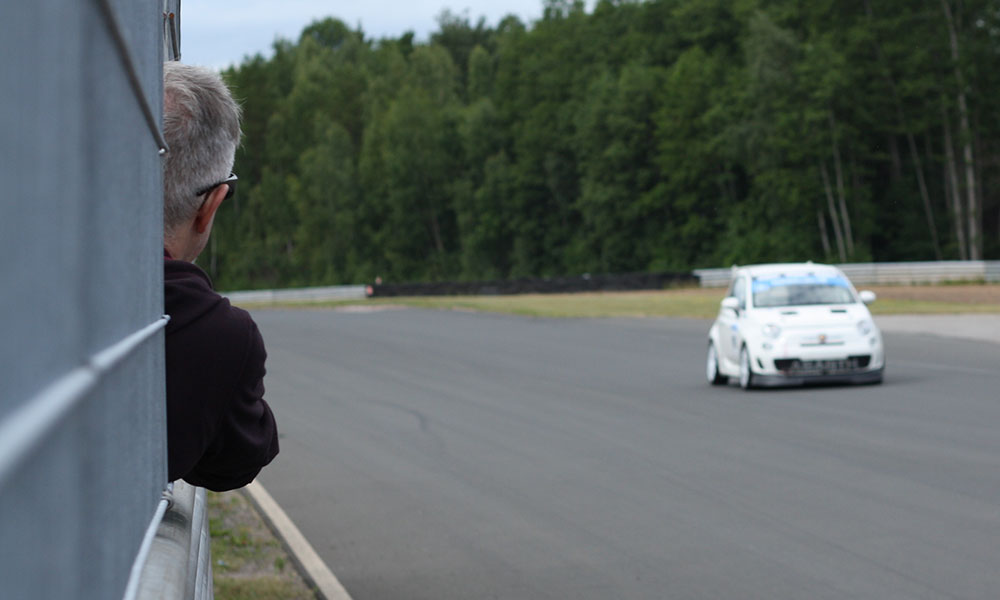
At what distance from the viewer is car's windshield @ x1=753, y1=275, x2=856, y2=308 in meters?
18.9

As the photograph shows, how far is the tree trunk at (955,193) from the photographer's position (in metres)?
72.8

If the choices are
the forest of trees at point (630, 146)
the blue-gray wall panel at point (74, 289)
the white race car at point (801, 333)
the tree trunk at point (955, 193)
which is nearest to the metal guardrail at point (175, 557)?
the blue-gray wall panel at point (74, 289)

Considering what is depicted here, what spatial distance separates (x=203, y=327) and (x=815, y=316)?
1649cm

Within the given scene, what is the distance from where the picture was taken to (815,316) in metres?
18.3

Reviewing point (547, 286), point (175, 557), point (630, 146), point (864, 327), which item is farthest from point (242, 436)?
point (630, 146)

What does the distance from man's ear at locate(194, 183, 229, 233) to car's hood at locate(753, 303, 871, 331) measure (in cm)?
1583

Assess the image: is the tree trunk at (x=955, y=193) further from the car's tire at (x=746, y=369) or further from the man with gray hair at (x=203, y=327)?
the man with gray hair at (x=203, y=327)

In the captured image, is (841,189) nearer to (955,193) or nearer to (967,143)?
(955,193)

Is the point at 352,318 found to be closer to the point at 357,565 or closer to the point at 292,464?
the point at 292,464

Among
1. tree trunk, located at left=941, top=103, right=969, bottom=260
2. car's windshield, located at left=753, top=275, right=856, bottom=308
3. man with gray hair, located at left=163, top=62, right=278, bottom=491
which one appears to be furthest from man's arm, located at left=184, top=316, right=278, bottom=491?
tree trunk, located at left=941, top=103, right=969, bottom=260

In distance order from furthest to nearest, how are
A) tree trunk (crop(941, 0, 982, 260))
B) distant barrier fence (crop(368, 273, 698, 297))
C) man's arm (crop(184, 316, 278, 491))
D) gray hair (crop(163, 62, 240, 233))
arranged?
tree trunk (crop(941, 0, 982, 260))
distant barrier fence (crop(368, 273, 698, 297))
gray hair (crop(163, 62, 240, 233))
man's arm (crop(184, 316, 278, 491))

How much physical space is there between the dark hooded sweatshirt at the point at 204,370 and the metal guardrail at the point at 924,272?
185 feet

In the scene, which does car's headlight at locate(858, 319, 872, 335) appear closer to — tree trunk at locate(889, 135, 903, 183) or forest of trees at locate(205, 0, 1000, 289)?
forest of trees at locate(205, 0, 1000, 289)

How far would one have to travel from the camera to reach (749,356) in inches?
729
